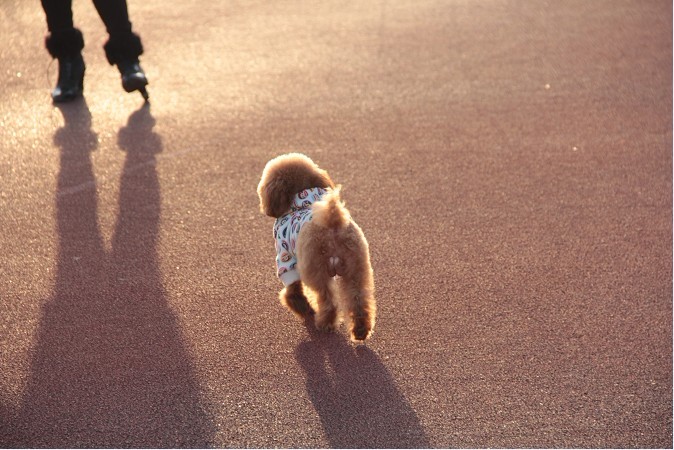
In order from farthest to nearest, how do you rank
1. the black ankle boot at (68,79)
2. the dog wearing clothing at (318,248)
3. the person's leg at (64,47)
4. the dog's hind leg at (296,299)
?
the black ankle boot at (68,79) → the person's leg at (64,47) → the dog's hind leg at (296,299) → the dog wearing clothing at (318,248)

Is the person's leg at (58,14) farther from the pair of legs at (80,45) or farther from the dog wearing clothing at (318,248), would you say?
the dog wearing clothing at (318,248)

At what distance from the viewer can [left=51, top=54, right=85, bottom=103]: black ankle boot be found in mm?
7355

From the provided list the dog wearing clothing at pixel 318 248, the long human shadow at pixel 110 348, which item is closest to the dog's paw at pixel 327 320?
the dog wearing clothing at pixel 318 248

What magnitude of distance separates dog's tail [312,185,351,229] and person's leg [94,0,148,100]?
3670mm

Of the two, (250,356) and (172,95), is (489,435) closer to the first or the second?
(250,356)

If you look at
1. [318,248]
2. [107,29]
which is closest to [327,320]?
[318,248]

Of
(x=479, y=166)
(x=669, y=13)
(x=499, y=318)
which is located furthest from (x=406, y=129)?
(x=669, y=13)

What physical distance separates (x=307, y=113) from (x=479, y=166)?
5.53 feet

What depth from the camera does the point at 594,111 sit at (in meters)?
7.70

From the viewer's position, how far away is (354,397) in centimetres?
397

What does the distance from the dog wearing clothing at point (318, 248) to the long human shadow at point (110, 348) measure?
0.69 m

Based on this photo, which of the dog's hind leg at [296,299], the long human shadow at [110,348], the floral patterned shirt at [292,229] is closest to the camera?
the long human shadow at [110,348]

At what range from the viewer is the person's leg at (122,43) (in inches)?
278

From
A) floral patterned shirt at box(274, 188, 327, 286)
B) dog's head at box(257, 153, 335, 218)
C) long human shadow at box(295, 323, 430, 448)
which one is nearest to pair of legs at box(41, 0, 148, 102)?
dog's head at box(257, 153, 335, 218)
